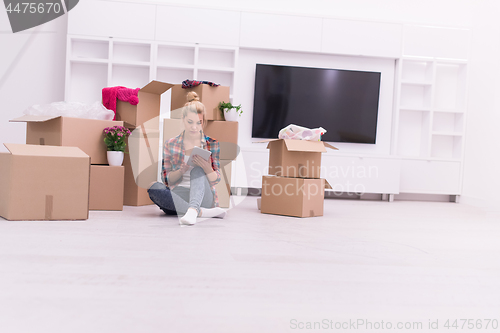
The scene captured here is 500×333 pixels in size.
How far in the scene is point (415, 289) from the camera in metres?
1.22

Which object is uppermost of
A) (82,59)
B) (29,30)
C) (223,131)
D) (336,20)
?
(336,20)

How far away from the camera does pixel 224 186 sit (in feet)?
9.96

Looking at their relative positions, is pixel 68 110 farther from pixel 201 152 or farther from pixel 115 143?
pixel 201 152

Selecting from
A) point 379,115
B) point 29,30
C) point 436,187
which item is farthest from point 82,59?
point 436,187

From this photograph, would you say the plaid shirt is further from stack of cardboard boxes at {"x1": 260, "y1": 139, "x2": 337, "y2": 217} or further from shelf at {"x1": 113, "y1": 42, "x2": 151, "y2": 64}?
shelf at {"x1": 113, "y1": 42, "x2": 151, "y2": 64}

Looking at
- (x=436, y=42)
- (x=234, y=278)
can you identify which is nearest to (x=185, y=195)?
(x=234, y=278)

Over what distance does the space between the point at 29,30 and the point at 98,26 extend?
80cm

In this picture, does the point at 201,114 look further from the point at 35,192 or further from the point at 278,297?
the point at 278,297

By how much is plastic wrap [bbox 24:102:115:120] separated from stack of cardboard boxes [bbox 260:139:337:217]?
3.97 ft

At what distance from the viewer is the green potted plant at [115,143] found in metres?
2.62

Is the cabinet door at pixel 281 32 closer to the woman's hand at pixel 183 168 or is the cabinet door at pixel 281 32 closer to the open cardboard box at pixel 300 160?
the open cardboard box at pixel 300 160

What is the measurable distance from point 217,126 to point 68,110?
1.03m

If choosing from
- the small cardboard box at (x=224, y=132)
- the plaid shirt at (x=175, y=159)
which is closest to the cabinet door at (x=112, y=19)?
the small cardboard box at (x=224, y=132)

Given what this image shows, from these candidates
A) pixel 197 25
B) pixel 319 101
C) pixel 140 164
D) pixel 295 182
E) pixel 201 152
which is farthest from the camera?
pixel 319 101
